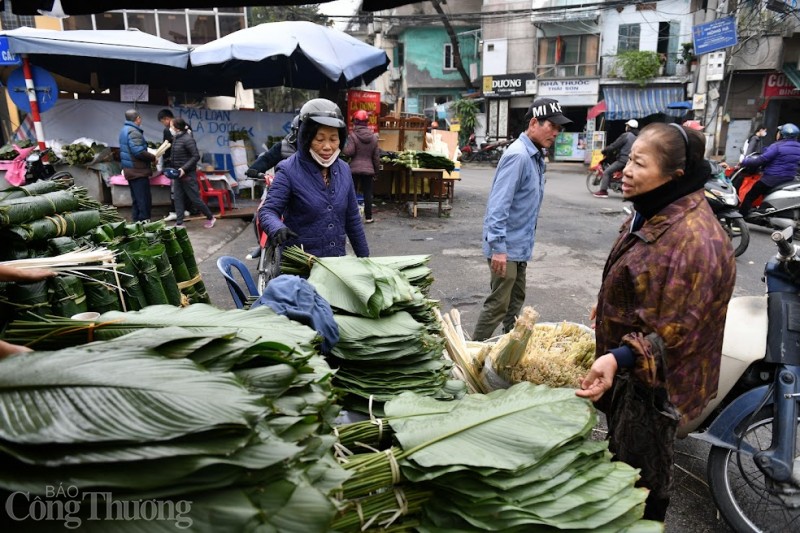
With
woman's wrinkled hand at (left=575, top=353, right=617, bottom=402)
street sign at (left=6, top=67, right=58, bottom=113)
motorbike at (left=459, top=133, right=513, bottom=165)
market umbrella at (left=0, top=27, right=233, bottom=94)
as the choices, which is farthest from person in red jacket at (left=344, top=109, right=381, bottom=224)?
motorbike at (left=459, top=133, right=513, bottom=165)

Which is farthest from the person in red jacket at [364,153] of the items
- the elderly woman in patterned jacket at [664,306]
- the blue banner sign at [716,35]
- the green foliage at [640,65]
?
the green foliage at [640,65]

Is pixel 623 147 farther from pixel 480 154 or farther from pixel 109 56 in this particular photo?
pixel 480 154

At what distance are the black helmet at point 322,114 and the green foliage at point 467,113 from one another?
92.5 ft

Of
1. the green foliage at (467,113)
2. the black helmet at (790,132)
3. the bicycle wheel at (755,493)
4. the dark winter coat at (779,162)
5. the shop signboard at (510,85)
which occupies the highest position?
the shop signboard at (510,85)

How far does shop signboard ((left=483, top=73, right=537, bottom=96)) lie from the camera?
1098 inches

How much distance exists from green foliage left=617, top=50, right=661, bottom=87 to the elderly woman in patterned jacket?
89.8 feet

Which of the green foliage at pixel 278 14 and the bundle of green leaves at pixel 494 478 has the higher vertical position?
the green foliage at pixel 278 14

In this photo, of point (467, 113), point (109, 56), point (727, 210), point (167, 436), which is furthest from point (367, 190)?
point (467, 113)

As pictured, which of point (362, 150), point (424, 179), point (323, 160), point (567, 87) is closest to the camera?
point (323, 160)

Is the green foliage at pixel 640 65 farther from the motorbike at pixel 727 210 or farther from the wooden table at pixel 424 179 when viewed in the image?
the motorbike at pixel 727 210

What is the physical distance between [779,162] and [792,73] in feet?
51.9

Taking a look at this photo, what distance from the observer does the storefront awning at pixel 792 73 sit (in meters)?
19.7

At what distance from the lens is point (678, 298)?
1.86 meters

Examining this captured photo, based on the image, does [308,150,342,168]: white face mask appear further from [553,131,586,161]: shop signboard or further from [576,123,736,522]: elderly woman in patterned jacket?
[553,131,586,161]: shop signboard
